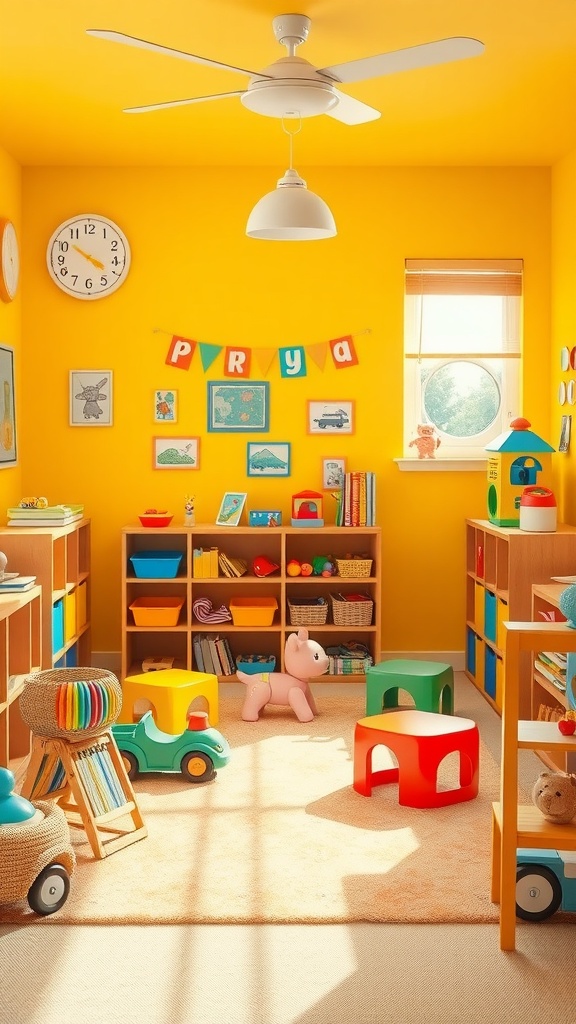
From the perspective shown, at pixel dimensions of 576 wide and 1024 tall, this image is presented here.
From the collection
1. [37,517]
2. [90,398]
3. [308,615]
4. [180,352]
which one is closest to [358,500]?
[308,615]

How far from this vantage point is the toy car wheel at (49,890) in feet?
9.07

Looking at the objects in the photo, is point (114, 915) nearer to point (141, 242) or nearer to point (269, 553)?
point (269, 553)

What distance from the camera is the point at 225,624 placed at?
17.9 feet

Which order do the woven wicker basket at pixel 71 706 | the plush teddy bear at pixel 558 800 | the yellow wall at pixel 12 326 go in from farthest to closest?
the yellow wall at pixel 12 326 → the woven wicker basket at pixel 71 706 → the plush teddy bear at pixel 558 800

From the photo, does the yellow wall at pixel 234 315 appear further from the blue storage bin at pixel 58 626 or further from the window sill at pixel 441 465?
the blue storage bin at pixel 58 626

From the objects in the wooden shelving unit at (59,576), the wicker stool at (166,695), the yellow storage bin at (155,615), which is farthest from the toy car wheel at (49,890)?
the yellow storage bin at (155,615)

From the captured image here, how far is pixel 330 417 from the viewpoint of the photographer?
5711 mm

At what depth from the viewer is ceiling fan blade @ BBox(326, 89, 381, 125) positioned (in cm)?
342

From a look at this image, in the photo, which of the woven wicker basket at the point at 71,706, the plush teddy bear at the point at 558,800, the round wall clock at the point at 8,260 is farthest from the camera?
the round wall clock at the point at 8,260

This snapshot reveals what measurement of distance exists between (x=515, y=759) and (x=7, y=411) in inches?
133

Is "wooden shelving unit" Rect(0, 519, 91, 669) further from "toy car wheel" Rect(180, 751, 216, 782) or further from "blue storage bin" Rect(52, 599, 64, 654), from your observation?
"toy car wheel" Rect(180, 751, 216, 782)

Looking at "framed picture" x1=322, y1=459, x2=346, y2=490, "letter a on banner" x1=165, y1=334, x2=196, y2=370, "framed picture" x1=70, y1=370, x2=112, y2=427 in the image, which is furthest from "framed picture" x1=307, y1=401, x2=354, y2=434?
"framed picture" x1=70, y1=370, x2=112, y2=427

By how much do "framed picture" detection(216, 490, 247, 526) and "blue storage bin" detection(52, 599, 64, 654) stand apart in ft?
3.41

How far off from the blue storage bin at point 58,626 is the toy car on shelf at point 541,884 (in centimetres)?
244
